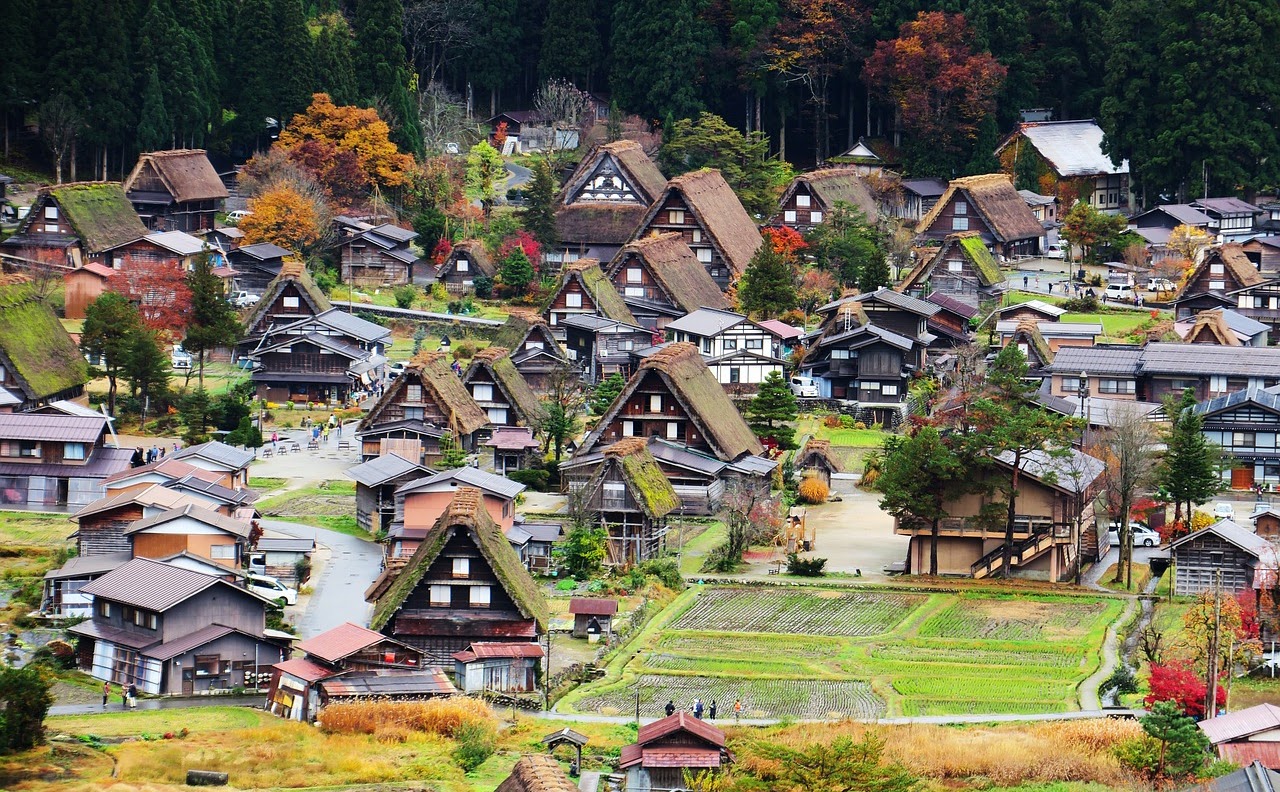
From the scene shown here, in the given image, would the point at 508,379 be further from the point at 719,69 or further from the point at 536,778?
the point at 719,69

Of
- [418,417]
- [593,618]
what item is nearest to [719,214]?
[418,417]

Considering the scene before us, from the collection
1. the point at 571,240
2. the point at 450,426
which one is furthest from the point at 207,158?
the point at 450,426

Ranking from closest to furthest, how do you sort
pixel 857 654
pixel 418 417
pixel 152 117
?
pixel 857 654 < pixel 418 417 < pixel 152 117

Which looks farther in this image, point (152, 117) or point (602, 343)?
point (152, 117)

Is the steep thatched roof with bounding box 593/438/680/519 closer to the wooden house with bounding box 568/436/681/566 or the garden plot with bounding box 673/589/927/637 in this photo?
the wooden house with bounding box 568/436/681/566

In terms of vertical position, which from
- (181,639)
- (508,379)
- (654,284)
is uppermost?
(654,284)

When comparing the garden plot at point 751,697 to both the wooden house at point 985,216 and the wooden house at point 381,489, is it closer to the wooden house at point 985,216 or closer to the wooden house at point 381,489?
the wooden house at point 381,489
